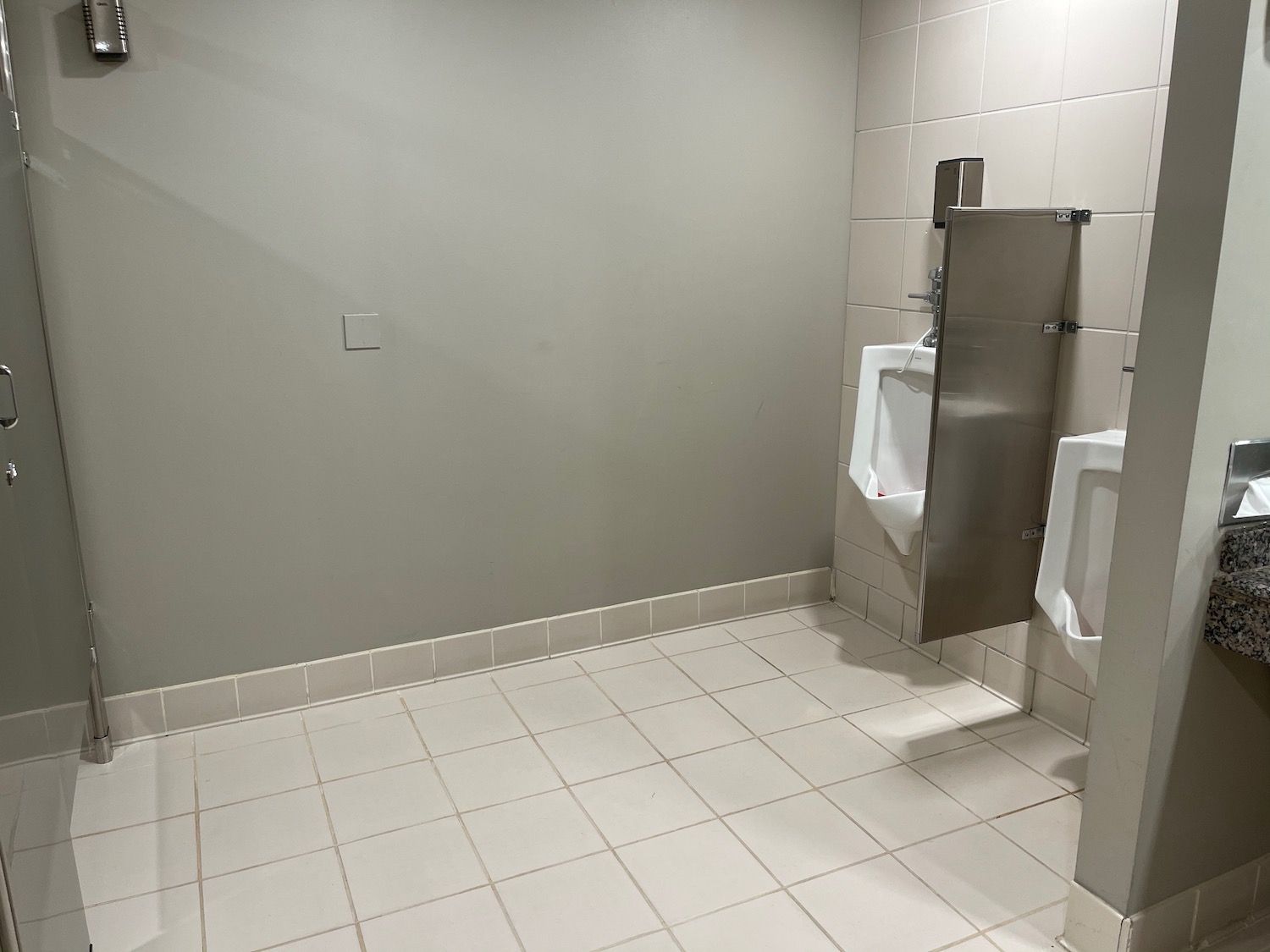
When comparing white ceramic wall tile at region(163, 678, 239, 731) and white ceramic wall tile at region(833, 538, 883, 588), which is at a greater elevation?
white ceramic wall tile at region(833, 538, 883, 588)

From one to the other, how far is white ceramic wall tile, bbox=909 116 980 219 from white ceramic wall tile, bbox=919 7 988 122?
0.02 meters

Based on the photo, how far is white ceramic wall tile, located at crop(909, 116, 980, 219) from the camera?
104 inches

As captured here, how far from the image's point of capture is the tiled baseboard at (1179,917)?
5.61ft

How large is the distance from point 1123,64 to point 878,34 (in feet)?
3.07

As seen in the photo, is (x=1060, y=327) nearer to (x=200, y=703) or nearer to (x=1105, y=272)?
(x=1105, y=272)

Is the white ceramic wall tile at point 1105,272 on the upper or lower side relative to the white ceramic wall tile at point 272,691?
upper

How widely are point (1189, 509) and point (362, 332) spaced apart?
1996 mm

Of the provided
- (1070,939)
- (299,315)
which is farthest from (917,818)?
(299,315)

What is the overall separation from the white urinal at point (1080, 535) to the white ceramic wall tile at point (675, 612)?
1.20 m

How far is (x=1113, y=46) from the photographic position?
2217mm

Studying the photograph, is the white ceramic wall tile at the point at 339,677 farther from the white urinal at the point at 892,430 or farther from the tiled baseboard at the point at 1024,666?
the tiled baseboard at the point at 1024,666

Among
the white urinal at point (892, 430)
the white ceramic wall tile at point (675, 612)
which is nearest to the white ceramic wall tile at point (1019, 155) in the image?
the white urinal at point (892, 430)

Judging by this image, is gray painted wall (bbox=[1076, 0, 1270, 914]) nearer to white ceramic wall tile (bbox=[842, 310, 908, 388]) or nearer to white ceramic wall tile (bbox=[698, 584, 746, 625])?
white ceramic wall tile (bbox=[842, 310, 908, 388])

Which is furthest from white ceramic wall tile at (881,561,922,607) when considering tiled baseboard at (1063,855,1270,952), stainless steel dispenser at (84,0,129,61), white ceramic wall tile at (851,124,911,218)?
stainless steel dispenser at (84,0,129,61)
